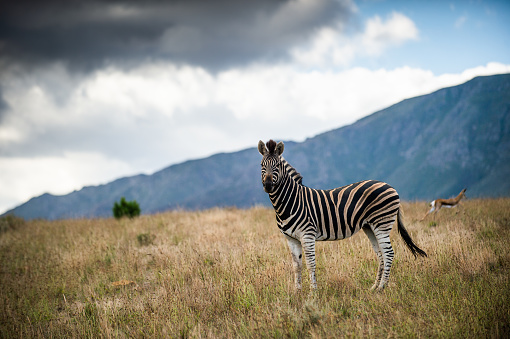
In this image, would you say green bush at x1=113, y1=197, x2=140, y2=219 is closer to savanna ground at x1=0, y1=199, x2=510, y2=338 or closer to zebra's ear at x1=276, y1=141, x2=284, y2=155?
savanna ground at x1=0, y1=199, x2=510, y2=338

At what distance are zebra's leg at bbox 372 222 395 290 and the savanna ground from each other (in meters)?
0.27

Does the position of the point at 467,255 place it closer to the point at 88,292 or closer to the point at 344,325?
the point at 344,325

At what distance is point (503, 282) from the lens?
542 cm

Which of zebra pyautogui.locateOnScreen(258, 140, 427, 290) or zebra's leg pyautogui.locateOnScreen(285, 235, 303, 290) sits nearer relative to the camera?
zebra pyautogui.locateOnScreen(258, 140, 427, 290)

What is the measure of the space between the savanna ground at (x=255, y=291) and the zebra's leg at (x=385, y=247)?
0.27m

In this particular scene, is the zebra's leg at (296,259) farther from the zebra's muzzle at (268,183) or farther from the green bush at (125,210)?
the green bush at (125,210)

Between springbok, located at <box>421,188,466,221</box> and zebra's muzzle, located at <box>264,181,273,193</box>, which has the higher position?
zebra's muzzle, located at <box>264,181,273,193</box>

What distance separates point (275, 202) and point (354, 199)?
156cm

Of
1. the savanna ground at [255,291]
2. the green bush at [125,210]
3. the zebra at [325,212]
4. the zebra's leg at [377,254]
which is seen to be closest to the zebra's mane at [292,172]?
the zebra at [325,212]

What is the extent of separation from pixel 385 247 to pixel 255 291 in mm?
2558

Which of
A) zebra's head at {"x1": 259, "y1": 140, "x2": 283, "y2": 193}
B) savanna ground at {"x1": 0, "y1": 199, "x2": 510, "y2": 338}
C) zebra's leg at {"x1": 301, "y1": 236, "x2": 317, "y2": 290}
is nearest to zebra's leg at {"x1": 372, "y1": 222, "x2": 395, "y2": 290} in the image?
savanna ground at {"x1": 0, "y1": 199, "x2": 510, "y2": 338}

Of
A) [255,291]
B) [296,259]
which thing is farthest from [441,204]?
[255,291]

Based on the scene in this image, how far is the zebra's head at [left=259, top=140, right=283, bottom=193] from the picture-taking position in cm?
530

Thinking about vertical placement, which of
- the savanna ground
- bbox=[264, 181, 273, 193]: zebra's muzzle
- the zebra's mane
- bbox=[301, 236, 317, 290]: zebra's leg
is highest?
the zebra's mane
